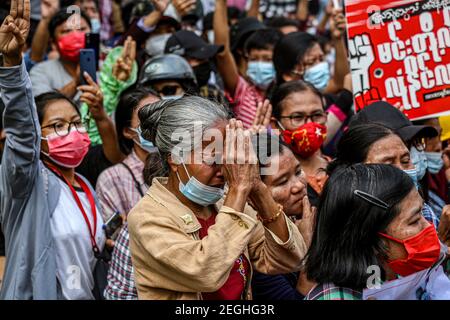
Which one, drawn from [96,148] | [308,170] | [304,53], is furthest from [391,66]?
[96,148]

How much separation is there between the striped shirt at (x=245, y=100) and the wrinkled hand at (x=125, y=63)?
1071 millimetres

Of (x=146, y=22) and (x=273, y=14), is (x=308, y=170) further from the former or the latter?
(x=273, y=14)

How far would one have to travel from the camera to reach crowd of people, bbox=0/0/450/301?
334cm

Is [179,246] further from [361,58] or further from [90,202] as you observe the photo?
[361,58]

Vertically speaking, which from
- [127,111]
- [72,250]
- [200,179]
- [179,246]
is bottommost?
[72,250]

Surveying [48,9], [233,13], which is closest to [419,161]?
[48,9]

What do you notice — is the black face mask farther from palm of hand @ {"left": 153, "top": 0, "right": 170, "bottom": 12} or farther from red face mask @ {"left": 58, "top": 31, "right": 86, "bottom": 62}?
red face mask @ {"left": 58, "top": 31, "right": 86, "bottom": 62}

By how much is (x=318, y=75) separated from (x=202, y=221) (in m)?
3.71

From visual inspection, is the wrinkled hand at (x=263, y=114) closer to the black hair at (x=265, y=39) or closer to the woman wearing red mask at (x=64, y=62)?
the woman wearing red mask at (x=64, y=62)

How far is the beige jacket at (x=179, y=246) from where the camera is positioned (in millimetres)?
3322

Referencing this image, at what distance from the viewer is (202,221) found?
3.66 m

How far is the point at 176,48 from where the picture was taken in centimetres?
693

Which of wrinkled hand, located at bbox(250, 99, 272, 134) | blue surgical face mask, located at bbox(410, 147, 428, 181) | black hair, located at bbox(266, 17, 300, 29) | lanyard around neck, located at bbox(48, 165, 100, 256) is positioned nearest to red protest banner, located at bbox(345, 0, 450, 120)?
blue surgical face mask, located at bbox(410, 147, 428, 181)

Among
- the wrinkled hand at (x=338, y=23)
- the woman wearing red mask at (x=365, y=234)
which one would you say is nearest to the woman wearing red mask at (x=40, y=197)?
the woman wearing red mask at (x=365, y=234)
